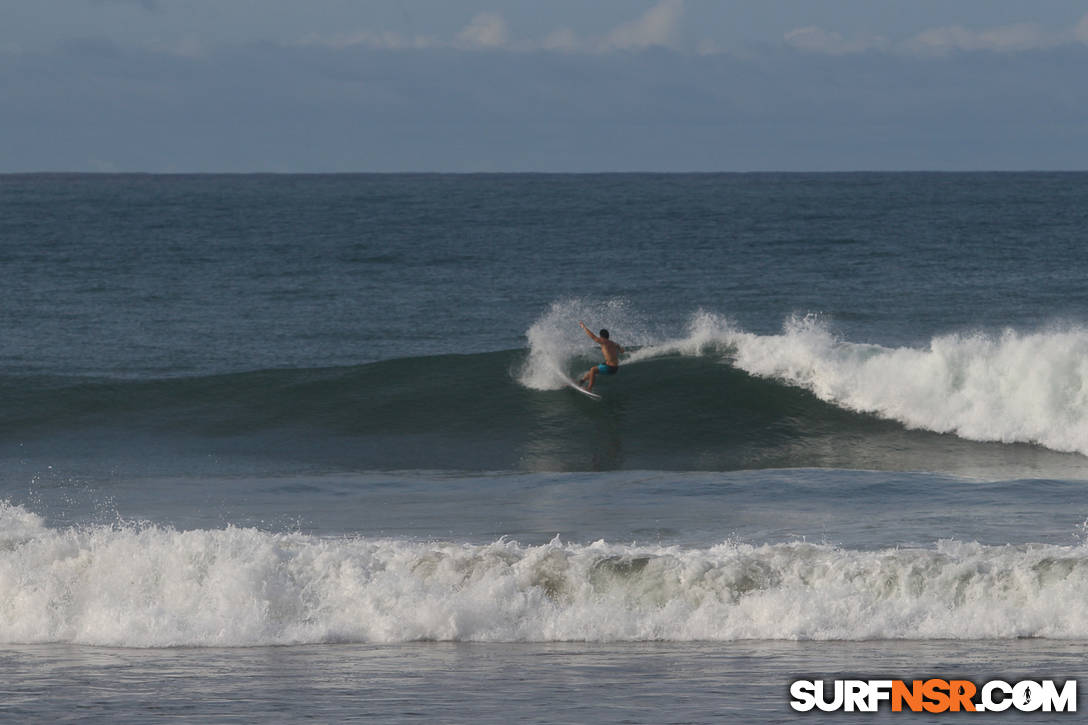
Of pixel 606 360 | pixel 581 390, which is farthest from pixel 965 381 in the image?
pixel 581 390

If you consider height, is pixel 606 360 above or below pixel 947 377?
above

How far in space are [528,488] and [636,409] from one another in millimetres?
5612

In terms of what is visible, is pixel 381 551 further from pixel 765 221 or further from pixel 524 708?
pixel 765 221

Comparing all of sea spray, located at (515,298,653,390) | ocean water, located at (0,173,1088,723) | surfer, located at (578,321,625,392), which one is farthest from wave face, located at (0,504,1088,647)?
sea spray, located at (515,298,653,390)

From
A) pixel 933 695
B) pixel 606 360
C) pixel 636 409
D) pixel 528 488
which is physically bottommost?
pixel 933 695

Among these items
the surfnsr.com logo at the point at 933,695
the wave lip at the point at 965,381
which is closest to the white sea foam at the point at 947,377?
the wave lip at the point at 965,381

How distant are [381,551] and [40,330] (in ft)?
63.9

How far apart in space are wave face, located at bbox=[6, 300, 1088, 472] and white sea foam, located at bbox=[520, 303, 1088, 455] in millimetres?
31

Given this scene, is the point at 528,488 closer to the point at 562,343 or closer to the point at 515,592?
the point at 515,592

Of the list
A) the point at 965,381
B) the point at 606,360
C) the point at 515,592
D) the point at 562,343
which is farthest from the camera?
the point at 562,343

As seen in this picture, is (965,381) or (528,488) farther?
(965,381)

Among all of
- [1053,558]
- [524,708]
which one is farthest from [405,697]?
[1053,558]

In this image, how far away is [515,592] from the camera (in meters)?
11.3

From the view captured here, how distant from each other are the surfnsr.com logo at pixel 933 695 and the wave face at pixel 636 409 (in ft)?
30.4
